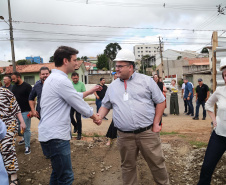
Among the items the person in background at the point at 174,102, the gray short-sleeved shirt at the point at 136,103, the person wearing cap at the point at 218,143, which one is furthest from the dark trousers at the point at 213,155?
the person in background at the point at 174,102

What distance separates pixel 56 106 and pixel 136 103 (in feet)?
3.30

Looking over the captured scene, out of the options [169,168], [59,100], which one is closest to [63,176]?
[59,100]

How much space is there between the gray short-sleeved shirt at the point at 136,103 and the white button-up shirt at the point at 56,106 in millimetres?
651

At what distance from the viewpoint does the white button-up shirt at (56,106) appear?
2.12m

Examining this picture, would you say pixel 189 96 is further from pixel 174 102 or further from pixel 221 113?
pixel 221 113

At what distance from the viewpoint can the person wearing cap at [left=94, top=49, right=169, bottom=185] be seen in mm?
2559

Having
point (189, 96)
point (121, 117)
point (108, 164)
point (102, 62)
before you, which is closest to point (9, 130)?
point (121, 117)

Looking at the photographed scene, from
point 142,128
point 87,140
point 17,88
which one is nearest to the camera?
point 142,128

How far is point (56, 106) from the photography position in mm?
2154

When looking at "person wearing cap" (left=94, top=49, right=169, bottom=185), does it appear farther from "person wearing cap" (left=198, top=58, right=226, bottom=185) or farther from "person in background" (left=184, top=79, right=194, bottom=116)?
"person in background" (left=184, top=79, right=194, bottom=116)

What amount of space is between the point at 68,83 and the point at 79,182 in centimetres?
203

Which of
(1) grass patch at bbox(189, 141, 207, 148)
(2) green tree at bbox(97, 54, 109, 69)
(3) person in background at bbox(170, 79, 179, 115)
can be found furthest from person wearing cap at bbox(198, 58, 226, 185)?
(2) green tree at bbox(97, 54, 109, 69)

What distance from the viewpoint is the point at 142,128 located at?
2561 millimetres

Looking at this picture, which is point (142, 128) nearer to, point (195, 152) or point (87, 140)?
point (195, 152)
